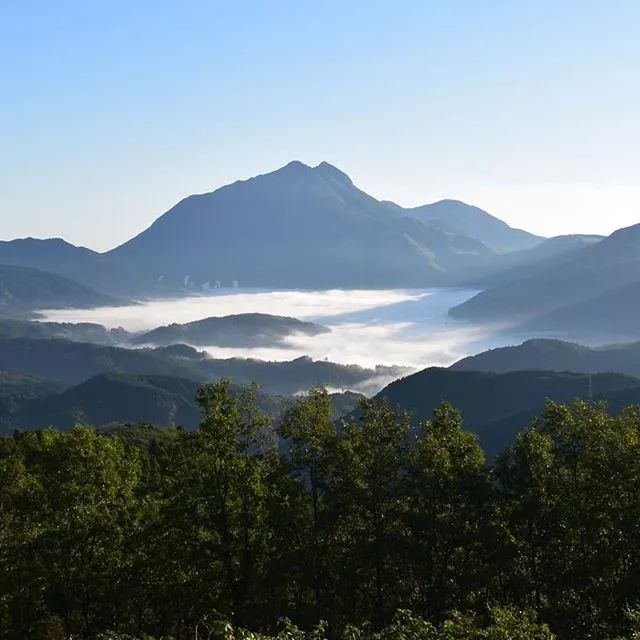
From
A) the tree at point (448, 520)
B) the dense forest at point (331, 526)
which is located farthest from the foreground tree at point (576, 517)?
the tree at point (448, 520)

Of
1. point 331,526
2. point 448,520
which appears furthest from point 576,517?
point 331,526

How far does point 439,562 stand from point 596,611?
31.8ft

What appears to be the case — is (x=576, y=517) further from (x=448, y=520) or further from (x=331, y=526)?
(x=331, y=526)

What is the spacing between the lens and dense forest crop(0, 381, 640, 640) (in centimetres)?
4538

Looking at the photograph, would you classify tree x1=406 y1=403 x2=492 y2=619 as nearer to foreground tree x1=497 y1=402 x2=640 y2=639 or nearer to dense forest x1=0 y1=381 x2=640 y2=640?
dense forest x1=0 y1=381 x2=640 y2=640

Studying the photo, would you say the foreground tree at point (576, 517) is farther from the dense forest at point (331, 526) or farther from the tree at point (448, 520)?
the tree at point (448, 520)

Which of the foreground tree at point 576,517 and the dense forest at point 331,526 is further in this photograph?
the dense forest at point 331,526

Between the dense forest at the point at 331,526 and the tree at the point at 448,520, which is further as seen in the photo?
the tree at the point at 448,520

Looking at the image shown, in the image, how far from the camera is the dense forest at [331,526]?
45.4 metres

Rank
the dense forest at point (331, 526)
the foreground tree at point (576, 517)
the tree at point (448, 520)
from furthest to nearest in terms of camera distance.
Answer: the tree at point (448, 520) < the dense forest at point (331, 526) < the foreground tree at point (576, 517)

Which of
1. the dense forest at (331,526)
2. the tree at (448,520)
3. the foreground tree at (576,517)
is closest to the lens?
the foreground tree at (576,517)

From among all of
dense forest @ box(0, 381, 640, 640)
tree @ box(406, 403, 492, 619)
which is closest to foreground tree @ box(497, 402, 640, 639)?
dense forest @ box(0, 381, 640, 640)

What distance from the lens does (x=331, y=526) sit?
48.2m

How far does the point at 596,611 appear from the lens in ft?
145
